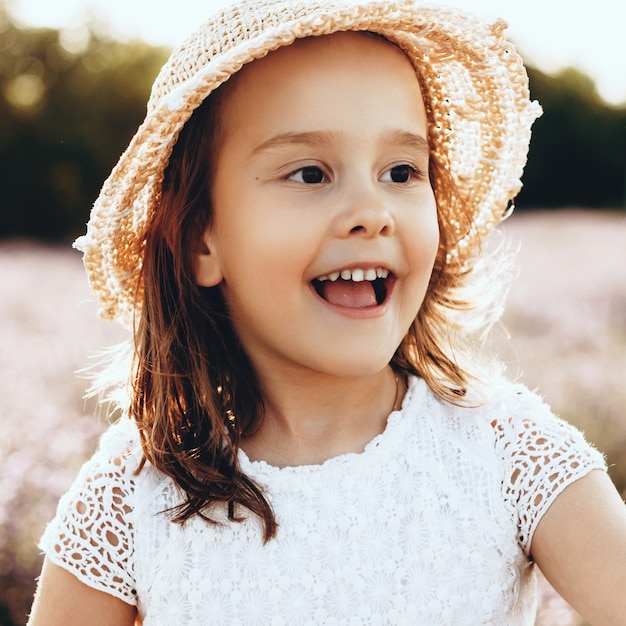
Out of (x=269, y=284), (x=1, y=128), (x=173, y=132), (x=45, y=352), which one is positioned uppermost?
(x=1, y=128)

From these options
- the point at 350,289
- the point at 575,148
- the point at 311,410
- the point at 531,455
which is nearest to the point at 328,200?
the point at 350,289

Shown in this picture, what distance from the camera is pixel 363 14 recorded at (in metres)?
1.78

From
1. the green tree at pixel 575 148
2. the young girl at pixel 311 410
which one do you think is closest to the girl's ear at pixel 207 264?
the young girl at pixel 311 410

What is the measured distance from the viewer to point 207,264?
2.07 meters

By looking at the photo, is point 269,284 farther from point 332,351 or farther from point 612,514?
point 612,514

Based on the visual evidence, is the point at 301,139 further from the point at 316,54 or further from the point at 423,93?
the point at 423,93

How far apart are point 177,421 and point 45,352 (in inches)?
155

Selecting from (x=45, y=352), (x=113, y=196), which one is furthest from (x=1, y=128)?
(x=113, y=196)

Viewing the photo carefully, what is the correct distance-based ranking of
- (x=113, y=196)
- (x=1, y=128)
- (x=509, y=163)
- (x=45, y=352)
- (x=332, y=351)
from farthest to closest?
(x=1, y=128), (x=45, y=352), (x=509, y=163), (x=113, y=196), (x=332, y=351)

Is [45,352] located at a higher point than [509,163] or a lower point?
lower

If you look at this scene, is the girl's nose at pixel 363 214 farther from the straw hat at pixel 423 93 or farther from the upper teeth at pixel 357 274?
the straw hat at pixel 423 93

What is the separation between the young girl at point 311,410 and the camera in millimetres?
1791

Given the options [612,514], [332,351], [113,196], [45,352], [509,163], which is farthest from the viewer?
[45,352]

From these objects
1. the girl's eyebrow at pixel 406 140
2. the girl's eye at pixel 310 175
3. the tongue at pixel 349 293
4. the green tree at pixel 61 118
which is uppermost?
the green tree at pixel 61 118
